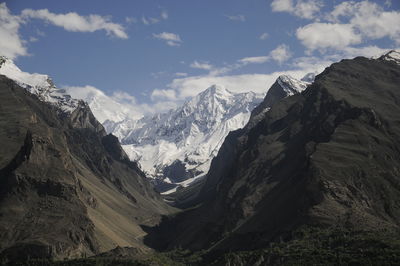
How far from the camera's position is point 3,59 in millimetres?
135625
